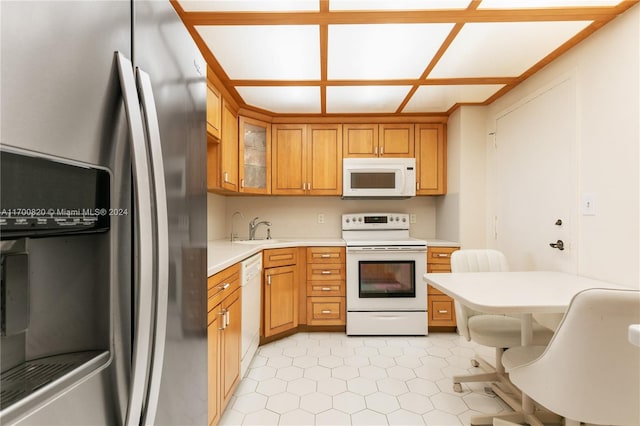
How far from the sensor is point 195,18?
1.66m

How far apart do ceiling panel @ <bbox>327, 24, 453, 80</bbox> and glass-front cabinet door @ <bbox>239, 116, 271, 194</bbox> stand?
113cm

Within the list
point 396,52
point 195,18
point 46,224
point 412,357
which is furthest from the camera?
point 412,357

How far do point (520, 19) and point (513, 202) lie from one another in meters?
1.49

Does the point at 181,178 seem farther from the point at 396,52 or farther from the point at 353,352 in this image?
the point at 353,352

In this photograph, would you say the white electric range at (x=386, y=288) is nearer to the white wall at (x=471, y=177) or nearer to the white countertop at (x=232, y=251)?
the white countertop at (x=232, y=251)

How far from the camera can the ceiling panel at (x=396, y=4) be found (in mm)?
1573

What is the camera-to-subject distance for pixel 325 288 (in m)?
3.05

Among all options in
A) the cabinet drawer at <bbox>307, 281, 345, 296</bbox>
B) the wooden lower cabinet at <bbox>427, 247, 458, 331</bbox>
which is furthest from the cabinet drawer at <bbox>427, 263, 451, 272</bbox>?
the cabinet drawer at <bbox>307, 281, 345, 296</bbox>

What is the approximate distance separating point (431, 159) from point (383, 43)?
5.74ft

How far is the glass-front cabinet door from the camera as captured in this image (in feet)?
10.0

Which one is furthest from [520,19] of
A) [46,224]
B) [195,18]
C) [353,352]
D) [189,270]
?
[353,352]

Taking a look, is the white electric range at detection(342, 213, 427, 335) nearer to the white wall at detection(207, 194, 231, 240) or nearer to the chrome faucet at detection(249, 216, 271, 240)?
the chrome faucet at detection(249, 216, 271, 240)

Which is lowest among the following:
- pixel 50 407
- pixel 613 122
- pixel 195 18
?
pixel 50 407

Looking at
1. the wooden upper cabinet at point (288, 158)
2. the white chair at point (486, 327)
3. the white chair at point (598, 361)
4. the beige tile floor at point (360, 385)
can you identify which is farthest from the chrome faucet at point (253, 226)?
the white chair at point (598, 361)
